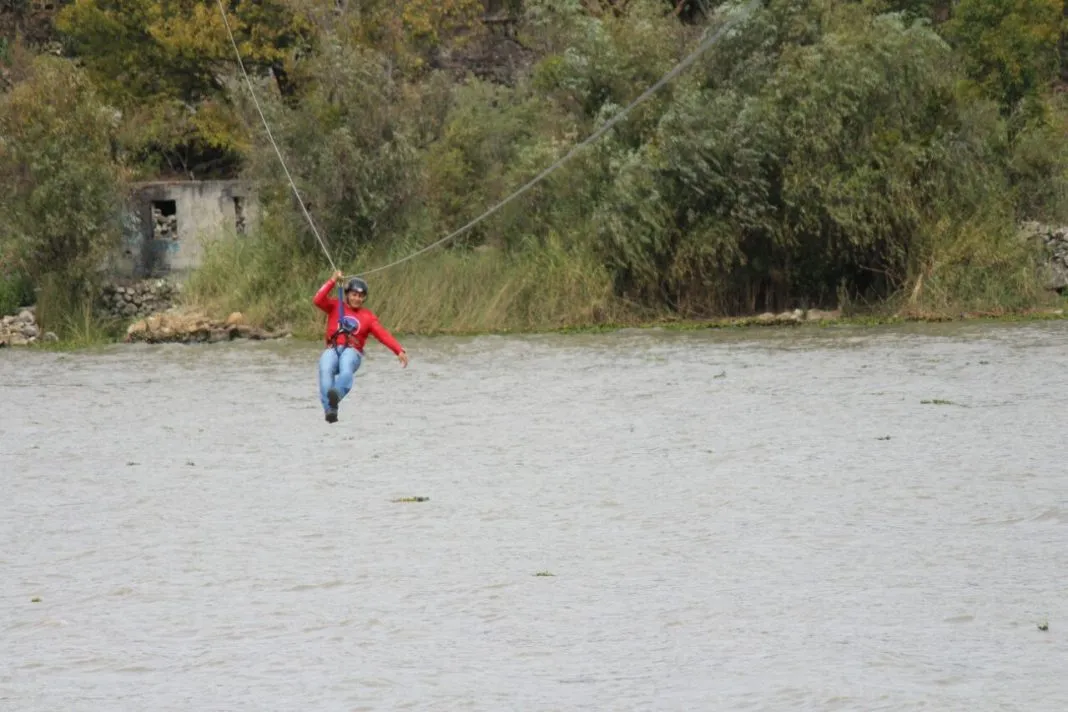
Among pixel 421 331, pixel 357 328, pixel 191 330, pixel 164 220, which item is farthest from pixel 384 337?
pixel 164 220

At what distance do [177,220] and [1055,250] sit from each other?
60.7 ft

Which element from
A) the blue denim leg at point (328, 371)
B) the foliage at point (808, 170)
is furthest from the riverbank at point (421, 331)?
the blue denim leg at point (328, 371)

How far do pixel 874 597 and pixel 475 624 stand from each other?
2695mm

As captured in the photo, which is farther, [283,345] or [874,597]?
[283,345]

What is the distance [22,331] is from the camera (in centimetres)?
3847

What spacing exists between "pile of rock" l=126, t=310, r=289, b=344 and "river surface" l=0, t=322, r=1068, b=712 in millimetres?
8183

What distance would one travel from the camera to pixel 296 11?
45.6m

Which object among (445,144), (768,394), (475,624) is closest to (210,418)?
(768,394)

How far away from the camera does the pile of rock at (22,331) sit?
125ft

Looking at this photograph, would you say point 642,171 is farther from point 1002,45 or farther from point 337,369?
point 337,369

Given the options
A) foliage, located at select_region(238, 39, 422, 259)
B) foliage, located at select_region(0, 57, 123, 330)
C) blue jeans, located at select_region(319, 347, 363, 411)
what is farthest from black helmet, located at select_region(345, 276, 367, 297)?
foliage, located at select_region(0, 57, 123, 330)

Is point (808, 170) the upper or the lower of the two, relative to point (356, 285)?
upper

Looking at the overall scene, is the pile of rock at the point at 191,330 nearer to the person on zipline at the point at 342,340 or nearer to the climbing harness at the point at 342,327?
the person on zipline at the point at 342,340

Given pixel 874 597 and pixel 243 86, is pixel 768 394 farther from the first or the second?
pixel 243 86
